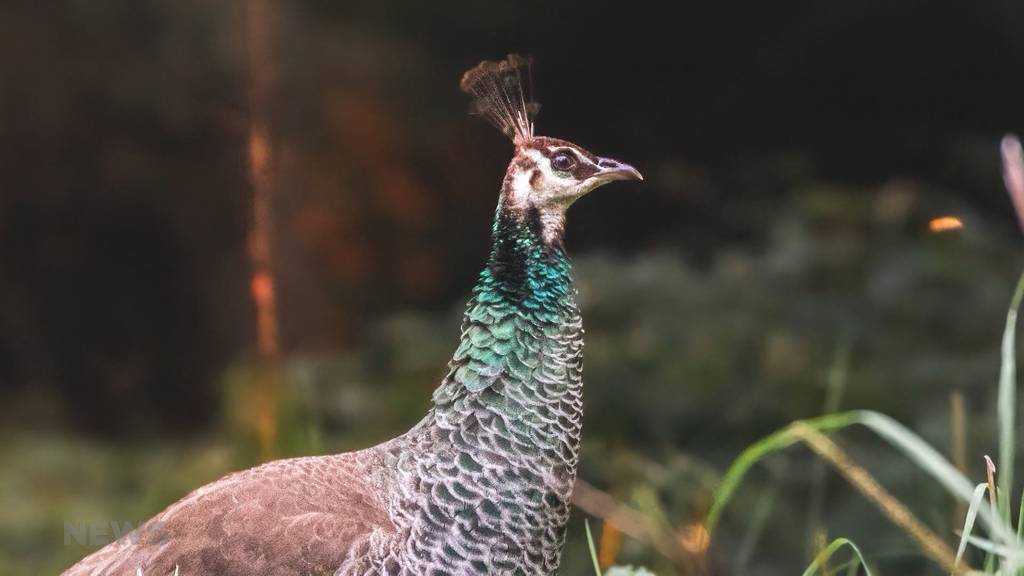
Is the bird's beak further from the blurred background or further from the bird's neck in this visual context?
the blurred background

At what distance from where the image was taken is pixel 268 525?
2326mm

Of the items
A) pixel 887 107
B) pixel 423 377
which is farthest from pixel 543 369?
pixel 887 107

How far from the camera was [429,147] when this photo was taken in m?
6.32

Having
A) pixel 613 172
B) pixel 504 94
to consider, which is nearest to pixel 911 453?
pixel 613 172

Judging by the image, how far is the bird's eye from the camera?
2264mm

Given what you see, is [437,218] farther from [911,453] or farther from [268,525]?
[911,453]

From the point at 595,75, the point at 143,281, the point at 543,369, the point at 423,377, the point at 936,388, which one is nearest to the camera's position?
the point at 543,369

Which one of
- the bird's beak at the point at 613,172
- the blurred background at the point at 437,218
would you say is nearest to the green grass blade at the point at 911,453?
the bird's beak at the point at 613,172

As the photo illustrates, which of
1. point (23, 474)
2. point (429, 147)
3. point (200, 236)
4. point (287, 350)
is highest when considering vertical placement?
point (429, 147)

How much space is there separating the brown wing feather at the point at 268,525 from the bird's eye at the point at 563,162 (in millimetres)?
692

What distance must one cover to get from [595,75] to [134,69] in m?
2.37

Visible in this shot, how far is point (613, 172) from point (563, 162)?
0.30 feet

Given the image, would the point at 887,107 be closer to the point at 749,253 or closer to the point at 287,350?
the point at 749,253

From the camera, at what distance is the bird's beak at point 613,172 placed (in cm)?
226
